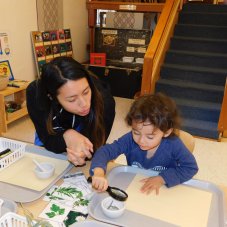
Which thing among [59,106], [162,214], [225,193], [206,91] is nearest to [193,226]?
[162,214]

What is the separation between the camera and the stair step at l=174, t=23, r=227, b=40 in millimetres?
3990

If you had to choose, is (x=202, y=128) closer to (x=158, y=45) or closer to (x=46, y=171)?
(x=158, y=45)

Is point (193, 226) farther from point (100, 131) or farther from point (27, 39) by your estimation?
point (27, 39)

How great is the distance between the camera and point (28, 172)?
3.64ft

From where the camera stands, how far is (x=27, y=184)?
103 centimetres

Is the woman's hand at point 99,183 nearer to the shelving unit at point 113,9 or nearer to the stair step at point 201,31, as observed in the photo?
the shelving unit at point 113,9

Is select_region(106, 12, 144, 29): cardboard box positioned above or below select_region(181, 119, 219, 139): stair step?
above

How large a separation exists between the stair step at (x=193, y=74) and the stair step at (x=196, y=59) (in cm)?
12

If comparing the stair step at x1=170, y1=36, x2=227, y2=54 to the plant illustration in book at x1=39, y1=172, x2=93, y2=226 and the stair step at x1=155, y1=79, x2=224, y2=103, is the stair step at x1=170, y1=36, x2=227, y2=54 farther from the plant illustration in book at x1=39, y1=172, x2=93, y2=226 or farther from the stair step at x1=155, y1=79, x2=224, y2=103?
the plant illustration in book at x1=39, y1=172, x2=93, y2=226

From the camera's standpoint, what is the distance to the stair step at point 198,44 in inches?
152

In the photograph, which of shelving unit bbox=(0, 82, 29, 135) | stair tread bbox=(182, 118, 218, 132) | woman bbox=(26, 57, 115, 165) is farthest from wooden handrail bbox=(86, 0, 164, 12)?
woman bbox=(26, 57, 115, 165)

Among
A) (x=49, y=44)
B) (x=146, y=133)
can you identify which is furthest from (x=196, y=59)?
(x=146, y=133)

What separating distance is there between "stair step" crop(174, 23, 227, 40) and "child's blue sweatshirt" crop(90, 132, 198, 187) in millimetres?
3284

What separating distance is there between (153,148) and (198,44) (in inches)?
124
